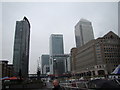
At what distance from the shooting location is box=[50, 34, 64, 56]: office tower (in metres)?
166

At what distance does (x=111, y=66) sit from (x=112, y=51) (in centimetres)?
1199

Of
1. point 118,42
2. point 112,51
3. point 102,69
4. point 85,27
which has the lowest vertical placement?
→ point 102,69

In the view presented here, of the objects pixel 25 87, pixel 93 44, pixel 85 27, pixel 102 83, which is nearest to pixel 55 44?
pixel 85 27

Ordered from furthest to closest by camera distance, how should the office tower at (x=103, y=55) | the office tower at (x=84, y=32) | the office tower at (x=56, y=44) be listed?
the office tower at (x=56, y=44) → the office tower at (x=84, y=32) → the office tower at (x=103, y=55)

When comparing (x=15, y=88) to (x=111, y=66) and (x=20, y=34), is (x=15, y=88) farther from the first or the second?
(x=111, y=66)

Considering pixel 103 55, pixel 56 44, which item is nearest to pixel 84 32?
pixel 56 44

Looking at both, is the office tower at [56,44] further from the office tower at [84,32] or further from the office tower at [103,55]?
the office tower at [103,55]

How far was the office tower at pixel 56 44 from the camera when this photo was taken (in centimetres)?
16625

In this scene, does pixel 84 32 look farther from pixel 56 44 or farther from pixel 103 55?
pixel 103 55

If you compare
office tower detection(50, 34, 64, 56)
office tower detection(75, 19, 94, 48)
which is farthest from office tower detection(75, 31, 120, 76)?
office tower detection(50, 34, 64, 56)

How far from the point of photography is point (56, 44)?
16788 centimetres

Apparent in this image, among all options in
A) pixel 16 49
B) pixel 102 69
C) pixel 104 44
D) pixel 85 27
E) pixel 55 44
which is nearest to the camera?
pixel 16 49

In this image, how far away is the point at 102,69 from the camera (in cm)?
7688

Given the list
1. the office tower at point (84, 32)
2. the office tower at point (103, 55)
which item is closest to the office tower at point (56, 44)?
the office tower at point (84, 32)
